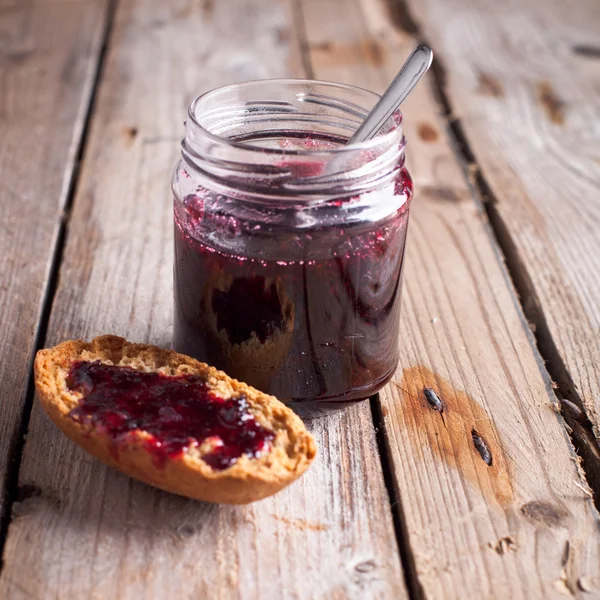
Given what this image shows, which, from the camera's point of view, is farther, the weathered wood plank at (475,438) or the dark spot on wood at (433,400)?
the dark spot on wood at (433,400)

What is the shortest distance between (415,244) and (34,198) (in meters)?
0.81

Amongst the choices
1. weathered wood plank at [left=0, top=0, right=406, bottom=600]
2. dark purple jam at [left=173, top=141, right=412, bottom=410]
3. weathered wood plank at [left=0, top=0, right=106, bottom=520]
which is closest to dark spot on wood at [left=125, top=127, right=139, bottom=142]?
weathered wood plank at [left=0, top=0, right=106, bottom=520]

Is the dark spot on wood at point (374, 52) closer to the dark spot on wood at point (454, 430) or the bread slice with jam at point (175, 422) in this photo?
the dark spot on wood at point (454, 430)

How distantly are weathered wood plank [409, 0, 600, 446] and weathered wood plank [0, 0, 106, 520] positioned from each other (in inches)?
34.4

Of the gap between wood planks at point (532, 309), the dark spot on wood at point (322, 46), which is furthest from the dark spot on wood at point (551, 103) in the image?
the dark spot on wood at point (322, 46)

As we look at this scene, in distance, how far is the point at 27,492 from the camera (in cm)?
113

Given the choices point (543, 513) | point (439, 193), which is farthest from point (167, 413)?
point (439, 193)

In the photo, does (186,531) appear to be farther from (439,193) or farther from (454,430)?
(439,193)

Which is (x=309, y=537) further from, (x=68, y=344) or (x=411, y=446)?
(x=68, y=344)

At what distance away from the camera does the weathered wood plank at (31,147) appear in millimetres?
1408

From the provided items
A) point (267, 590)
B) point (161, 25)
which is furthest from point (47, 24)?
point (267, 590)

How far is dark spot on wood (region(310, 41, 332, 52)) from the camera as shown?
258 centimetres

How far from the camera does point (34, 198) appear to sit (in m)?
1.84

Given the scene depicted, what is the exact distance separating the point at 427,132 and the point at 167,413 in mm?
1319
